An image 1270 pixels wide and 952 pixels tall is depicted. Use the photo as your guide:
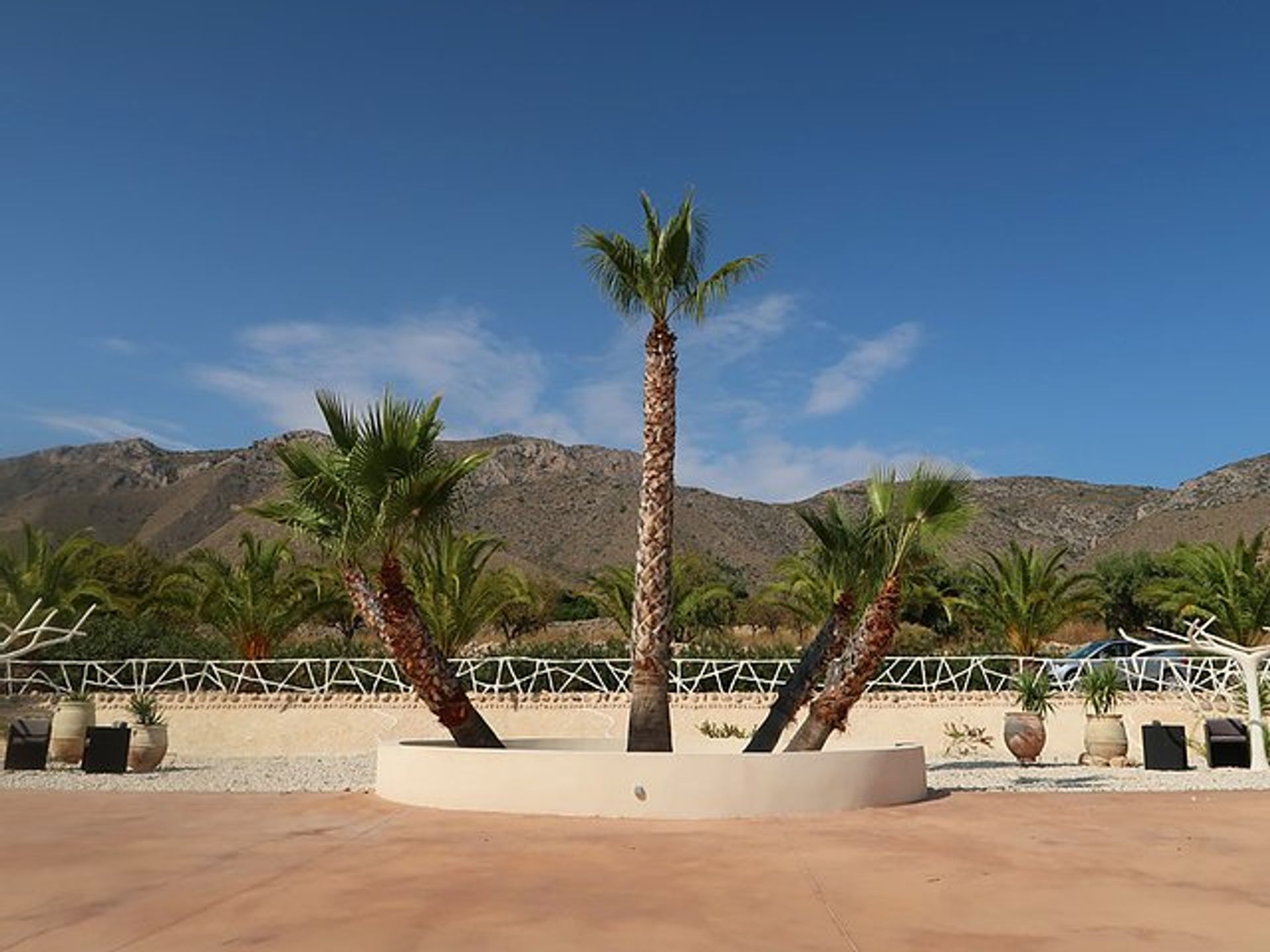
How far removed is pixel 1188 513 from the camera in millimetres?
71812

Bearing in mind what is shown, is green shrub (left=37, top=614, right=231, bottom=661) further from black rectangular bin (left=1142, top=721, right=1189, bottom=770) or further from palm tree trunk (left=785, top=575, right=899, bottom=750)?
black rectangular bin (left=1142, top=721, right=1189, bottom=770)

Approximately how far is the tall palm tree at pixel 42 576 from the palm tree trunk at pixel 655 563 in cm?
1913

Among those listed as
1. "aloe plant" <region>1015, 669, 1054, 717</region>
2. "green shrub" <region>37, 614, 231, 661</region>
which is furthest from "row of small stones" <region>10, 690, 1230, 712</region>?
"aloe plant" <region>1015, 669, 1054, 717</region>

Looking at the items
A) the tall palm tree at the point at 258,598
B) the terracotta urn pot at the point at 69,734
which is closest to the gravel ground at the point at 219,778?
the terracotta urn pot at the point at 69,734

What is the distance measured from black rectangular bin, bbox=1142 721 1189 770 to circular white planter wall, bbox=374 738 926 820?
24.0 feet

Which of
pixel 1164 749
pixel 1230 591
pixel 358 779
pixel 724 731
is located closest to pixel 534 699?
pixel 724 731

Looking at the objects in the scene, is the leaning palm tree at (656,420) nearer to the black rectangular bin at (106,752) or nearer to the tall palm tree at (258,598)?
the black rectangular bin at (106,752)

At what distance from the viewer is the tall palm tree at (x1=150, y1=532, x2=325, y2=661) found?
26.8m

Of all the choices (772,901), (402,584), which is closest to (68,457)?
(402,584)

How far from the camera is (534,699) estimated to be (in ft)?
79.6

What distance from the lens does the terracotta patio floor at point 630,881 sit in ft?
20.3

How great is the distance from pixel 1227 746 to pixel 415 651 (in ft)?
41.2

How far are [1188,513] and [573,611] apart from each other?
43003 millimetres

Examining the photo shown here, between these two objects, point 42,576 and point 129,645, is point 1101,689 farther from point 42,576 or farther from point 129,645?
point 42,576
